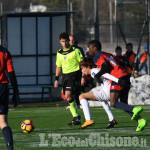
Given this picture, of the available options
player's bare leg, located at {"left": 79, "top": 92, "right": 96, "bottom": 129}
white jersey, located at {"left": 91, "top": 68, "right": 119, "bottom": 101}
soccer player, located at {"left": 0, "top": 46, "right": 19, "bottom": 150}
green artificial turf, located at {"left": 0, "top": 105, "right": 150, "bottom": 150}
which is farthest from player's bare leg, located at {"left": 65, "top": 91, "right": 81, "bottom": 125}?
soccer player, located at {"left": 0, "top": 46, "right": 19, "bottom": 150}

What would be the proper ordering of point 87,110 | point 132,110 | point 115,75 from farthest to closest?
point 87,110, point 115,75, point 132,110

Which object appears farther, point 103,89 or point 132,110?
point 103,89

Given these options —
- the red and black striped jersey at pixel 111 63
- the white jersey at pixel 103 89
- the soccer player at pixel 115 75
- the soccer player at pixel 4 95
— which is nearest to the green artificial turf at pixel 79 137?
the soccer player at pixel 115 75

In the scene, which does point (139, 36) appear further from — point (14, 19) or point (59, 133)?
point (59, 133)

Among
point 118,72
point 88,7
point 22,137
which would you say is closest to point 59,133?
point 22,137

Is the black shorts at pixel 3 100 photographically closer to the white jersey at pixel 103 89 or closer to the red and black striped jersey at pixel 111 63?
the red and black striped jersey at pixel 111 63


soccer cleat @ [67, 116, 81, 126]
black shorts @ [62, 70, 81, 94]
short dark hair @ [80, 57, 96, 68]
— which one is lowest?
soccer cleat @ [67, 116, 81, 126]

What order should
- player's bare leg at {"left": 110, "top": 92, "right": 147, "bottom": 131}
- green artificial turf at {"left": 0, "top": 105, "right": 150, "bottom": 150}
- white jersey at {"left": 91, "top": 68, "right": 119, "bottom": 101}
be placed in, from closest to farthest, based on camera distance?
Result: green artificial turf at {"left": 0, "top": 105, "right": 150, "bottom": 150}, player's bare leg at {"left": 110, "top": 92, "right": 147, "bottom": 131}, white jersey at {"left": 91, "top": 68, "right": 119, "bottom": 101}

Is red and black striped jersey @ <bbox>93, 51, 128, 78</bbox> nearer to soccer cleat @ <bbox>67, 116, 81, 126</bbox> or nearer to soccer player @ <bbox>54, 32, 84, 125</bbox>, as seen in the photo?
soccer cleat @ <bbox>67, 116, 81, 126</bbox>

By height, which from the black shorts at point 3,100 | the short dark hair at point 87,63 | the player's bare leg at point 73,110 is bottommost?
the player's bare leg at point 73,110

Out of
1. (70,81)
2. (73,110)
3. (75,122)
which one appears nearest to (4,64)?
(75,122)

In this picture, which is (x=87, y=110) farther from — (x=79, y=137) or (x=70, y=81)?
(x=70, y=81)

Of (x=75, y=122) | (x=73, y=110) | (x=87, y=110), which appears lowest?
(x=75, y=122)

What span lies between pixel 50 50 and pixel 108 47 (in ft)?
8.11
